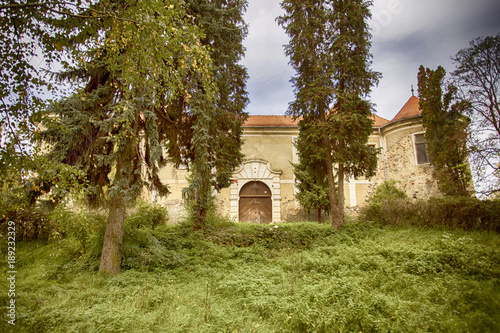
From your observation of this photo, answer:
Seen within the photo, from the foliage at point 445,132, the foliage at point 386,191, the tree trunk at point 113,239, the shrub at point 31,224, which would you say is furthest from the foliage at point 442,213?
the shrub at point 31,224

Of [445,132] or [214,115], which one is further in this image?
[445,132]

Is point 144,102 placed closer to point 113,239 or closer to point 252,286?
point 113,239

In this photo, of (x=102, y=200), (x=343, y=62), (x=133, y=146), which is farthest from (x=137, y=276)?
(x=343, y=62)

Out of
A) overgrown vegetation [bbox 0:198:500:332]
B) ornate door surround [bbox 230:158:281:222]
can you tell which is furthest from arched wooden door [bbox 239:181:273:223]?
overgrown vegetation [bbox 0:198:500:332]

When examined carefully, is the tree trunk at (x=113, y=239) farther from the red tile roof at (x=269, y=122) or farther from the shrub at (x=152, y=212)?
the red tile roof at (x=269, y=122)

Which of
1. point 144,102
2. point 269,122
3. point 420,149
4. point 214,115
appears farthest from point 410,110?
point 144,102

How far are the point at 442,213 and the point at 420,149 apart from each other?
10146 mm

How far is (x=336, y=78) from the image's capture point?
11.7 m

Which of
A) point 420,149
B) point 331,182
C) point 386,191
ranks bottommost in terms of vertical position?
point 386,191

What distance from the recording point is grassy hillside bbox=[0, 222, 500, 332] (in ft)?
13.3

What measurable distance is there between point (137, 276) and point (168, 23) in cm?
Result: 508

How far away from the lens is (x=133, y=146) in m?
6.68

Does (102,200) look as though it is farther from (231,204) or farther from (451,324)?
(231,204)

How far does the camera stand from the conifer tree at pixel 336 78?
449 inches
